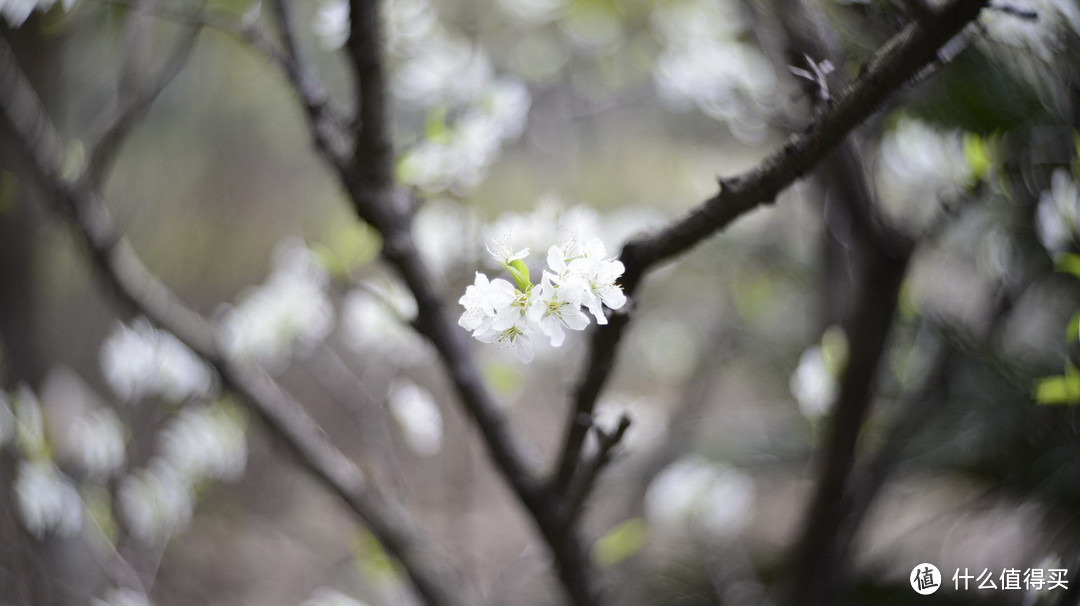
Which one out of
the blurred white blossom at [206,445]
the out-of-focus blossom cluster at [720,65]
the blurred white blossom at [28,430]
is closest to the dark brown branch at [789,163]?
the out-of-focus blossom cluster at [720,65]

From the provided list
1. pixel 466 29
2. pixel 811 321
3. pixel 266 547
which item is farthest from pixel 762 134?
pixel 266 547

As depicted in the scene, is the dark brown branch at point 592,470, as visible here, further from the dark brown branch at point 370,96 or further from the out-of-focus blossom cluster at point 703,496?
the out-of-focus blossom cluster at point 703,496

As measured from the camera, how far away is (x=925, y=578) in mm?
766

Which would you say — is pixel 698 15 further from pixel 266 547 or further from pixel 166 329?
pixel 266 547

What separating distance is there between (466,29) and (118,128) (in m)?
0.59

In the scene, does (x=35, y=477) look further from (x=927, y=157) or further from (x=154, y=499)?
(x=927, y=157)

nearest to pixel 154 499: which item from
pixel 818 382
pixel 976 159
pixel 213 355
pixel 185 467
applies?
pixel 185 467

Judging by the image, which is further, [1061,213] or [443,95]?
[443,95]

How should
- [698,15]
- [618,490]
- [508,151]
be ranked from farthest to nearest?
[508,151], [618,490], [698,15]

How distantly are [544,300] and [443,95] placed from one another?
0.66 meters

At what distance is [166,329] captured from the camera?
60cm

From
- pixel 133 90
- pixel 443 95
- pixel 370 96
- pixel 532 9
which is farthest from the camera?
pixel 532 9

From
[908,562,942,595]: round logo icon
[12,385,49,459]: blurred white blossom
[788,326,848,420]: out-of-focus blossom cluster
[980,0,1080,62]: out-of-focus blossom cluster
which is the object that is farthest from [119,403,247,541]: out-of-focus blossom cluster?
[980,0,1080,62]: out-of-focus blossom cluster

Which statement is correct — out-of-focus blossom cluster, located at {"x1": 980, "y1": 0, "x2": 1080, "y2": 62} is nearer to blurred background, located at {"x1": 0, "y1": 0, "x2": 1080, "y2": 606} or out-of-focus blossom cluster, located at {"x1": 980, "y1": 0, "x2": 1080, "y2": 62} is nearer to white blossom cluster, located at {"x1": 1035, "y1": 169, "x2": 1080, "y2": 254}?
blurred background, located at {"x1": 0, "y1": 0, "x2": 1080, "y2": 606}
